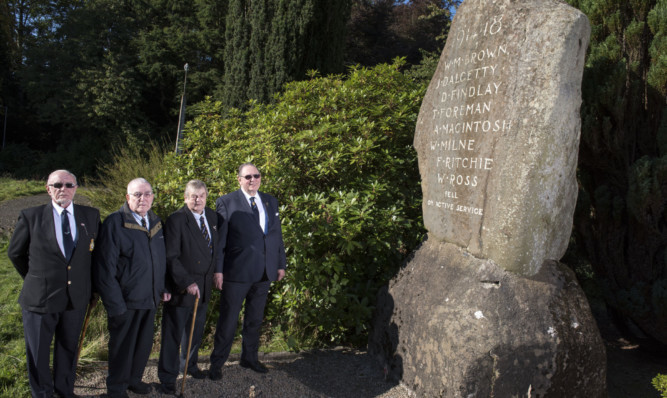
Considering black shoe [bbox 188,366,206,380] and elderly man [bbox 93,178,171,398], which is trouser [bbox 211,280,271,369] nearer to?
black shoe [bbox 188,366,206,380]

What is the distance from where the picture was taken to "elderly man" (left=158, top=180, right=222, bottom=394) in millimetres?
3490

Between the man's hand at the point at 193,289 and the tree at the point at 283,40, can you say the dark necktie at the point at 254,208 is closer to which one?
the man's hand at the point at 193,289

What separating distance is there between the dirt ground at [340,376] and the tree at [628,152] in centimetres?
54

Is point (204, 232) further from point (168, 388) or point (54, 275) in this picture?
point (168, 388)

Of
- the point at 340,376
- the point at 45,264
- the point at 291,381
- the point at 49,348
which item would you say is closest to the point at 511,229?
the point at 340,376

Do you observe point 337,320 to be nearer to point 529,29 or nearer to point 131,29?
point 529,29

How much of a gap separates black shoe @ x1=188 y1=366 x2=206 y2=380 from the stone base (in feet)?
5.42

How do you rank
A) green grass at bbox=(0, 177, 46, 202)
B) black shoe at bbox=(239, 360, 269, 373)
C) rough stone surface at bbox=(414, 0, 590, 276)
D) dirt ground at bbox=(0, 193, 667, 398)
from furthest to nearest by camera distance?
green grass at bbox=(0, 177, 46, 202) < black shoe at bbox=(239, 360, 269, 373) < dirt ground at bbox=(0, 193, 667, 398) < rough stone surface at bbox=(414, 0, 590, 276)

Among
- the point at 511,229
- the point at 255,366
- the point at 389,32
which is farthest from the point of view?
the point at 389,32

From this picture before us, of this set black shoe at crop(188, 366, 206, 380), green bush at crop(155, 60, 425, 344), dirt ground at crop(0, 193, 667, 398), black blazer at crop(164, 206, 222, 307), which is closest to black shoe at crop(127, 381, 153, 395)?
dirt ground at crop(0, 193, 667, 398)

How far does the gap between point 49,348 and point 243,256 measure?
146 centimetres

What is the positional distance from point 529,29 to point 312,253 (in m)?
2.63

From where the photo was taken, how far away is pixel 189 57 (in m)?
23.8

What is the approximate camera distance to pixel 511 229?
131 inches
